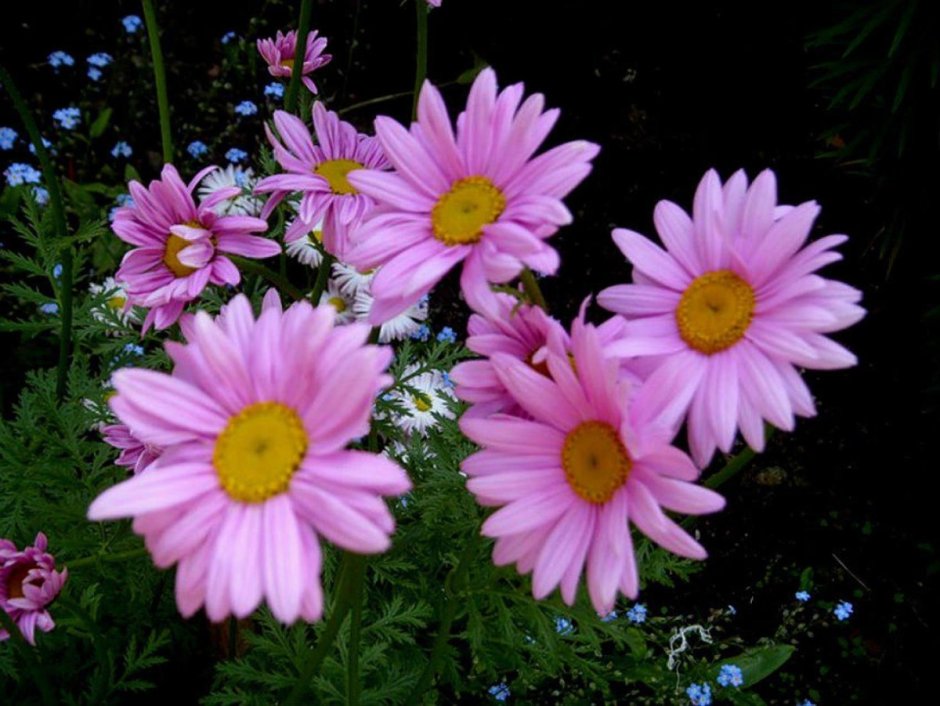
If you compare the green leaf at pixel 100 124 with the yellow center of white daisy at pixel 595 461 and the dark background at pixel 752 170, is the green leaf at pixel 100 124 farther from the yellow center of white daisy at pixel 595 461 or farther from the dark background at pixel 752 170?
the yellow center of white daisy at pixel 595 461

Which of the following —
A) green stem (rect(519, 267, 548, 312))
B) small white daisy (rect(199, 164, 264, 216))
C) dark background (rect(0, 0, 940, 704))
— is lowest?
dark background (rect(0, 0, 940, 704))

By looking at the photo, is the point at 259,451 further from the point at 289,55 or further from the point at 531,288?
the point at 289,55

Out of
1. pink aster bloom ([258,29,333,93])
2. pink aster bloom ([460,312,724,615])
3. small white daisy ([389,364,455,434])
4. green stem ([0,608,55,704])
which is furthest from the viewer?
small white daisy ([389,364,455,434])

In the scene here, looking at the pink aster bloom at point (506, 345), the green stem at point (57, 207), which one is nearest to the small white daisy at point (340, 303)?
the green stem at point (57, 207)

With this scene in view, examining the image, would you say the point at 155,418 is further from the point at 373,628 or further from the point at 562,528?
the point at 373,628

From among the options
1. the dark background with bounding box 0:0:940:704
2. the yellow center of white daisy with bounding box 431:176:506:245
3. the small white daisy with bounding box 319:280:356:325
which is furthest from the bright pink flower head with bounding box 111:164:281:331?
the dark background with bounding box 0:0:940:704

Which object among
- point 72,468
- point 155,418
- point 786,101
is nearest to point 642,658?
point 72,468

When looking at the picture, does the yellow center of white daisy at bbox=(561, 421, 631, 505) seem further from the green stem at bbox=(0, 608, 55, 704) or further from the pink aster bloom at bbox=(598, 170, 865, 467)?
the green stem at bbox=(0, 608, 55, 704)
